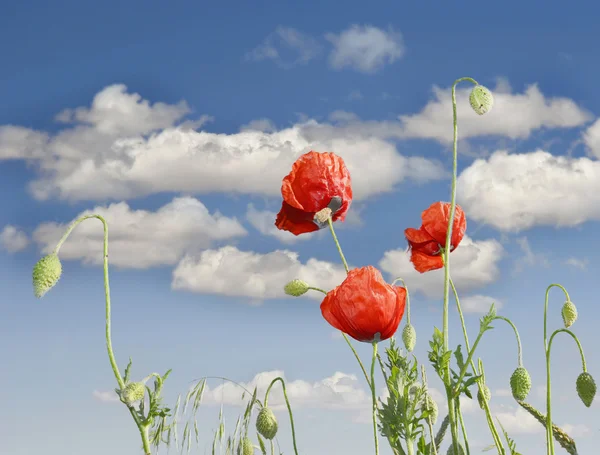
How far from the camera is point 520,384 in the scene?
99.3 inches

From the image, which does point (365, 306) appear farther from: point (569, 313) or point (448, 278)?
point (569, 313)

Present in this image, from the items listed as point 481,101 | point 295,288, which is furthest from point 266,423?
point 481,101

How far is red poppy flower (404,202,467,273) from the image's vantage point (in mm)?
2668

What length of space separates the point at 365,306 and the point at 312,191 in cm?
72

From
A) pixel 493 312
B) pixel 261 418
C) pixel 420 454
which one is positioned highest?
pixel 493 312

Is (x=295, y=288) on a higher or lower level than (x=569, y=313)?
higher

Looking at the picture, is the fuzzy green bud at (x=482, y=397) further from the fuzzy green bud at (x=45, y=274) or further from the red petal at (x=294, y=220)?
the fuzzy green bud at (x=45, y=274)

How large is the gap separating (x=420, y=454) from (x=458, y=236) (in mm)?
862

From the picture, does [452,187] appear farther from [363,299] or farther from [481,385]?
[481,385]

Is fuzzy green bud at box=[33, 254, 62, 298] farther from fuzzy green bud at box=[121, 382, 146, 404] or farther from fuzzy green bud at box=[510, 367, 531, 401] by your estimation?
fuzzy green bud at box=[510, 367, 531, 401]

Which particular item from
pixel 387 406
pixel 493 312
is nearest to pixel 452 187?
pixel 493 312

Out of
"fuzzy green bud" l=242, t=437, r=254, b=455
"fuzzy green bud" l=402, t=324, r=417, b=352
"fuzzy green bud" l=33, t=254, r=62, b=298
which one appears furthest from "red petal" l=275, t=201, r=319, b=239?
"fuzzy green bud" l=33, t=254, r=62, b=298

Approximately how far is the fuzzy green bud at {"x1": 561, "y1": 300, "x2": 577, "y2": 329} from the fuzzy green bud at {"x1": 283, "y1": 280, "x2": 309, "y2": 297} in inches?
37.1

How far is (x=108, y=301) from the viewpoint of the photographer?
1.82 meters
